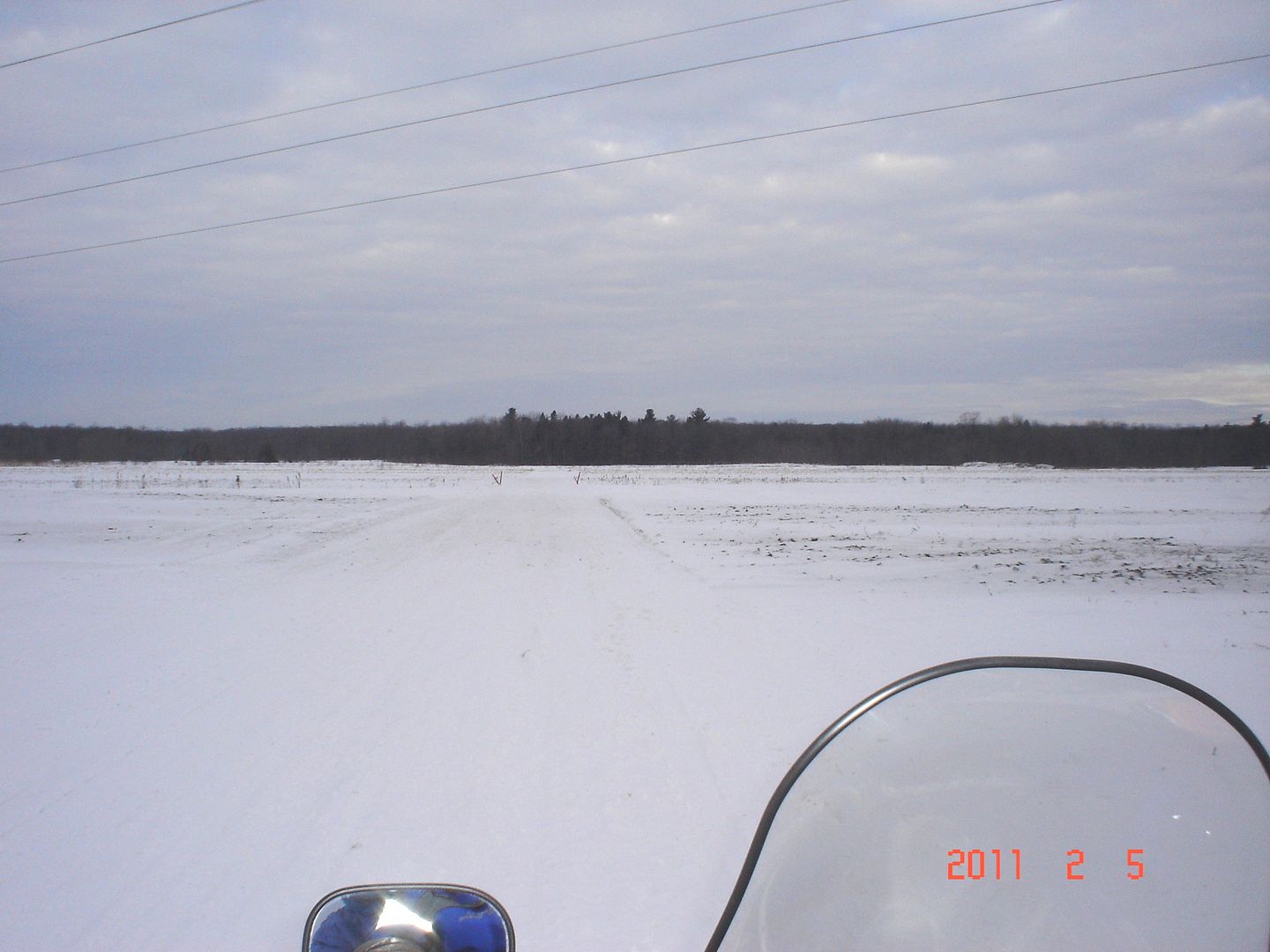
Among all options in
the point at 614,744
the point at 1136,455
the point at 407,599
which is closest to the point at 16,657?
the point at 407,599

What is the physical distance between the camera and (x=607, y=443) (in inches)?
4771

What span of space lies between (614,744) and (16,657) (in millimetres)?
6128

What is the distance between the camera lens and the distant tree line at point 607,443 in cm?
10562

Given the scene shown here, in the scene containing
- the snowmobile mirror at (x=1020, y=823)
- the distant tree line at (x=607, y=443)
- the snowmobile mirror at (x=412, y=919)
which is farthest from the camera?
the distant tree line at (x=607, y=443)

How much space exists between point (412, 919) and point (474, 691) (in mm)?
4588

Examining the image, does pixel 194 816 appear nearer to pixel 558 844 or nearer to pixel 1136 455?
pixel 558 844

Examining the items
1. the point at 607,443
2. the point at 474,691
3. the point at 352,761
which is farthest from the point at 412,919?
the point at 607,443

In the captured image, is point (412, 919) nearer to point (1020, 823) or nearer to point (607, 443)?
point (1020, 823)

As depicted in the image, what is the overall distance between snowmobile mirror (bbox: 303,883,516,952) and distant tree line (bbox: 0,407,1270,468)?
3920 inches

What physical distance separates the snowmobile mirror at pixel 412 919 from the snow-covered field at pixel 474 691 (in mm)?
1386
